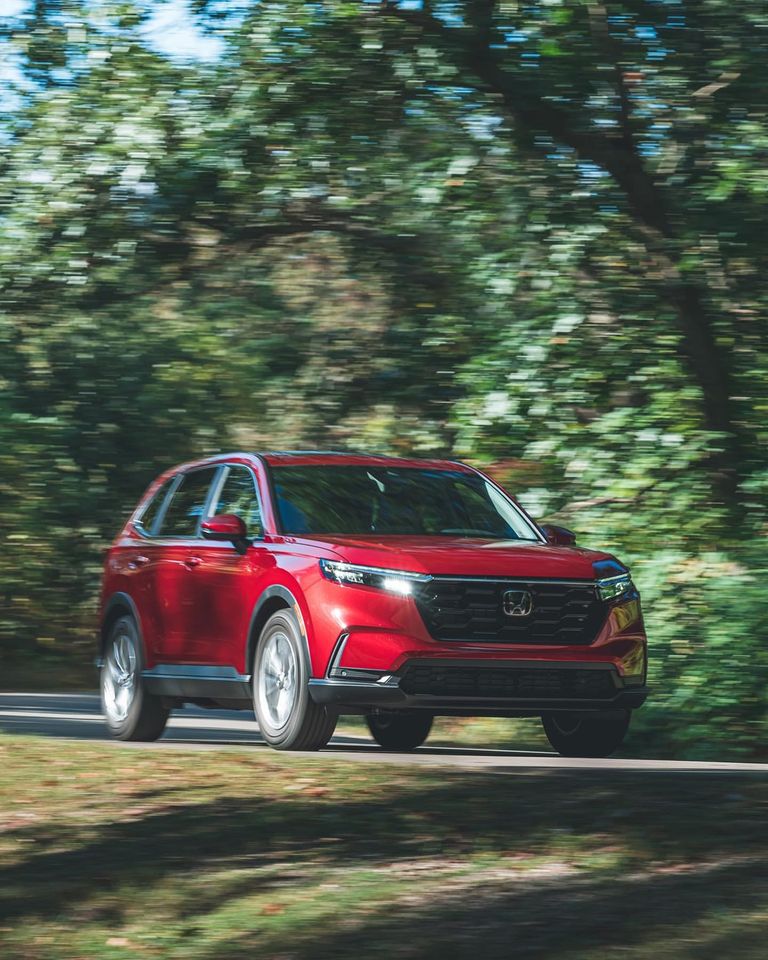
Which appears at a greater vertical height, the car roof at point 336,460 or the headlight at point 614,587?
the car roof at point 336,460

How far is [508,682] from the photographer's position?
1106 cm

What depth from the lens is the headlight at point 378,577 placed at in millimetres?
10883

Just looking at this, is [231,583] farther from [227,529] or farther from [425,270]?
[425,270]

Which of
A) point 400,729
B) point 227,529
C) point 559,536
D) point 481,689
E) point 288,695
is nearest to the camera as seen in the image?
point 481,689

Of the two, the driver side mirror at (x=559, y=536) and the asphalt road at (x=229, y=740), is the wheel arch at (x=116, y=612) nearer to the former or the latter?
the asphalt road at (x=229, y=740)

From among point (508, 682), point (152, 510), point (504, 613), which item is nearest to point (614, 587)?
point (504, 613)

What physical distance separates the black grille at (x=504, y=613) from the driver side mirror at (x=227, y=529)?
4.71ft

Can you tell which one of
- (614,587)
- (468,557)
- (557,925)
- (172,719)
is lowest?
(172,719)

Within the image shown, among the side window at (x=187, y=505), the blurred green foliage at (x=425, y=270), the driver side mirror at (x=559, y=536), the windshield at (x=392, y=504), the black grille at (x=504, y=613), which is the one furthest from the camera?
the blurred green foliage at (x=425, y=270)

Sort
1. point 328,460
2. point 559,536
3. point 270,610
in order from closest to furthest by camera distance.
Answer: point 270,610 → point 559,536 → point 328,460

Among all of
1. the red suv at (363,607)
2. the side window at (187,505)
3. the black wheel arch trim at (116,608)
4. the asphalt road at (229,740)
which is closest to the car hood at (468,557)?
the red suv at (363,607)

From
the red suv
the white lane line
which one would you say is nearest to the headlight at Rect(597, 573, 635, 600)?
the red suv

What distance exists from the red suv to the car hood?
0.05 feet

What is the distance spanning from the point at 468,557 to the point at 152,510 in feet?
10.9
